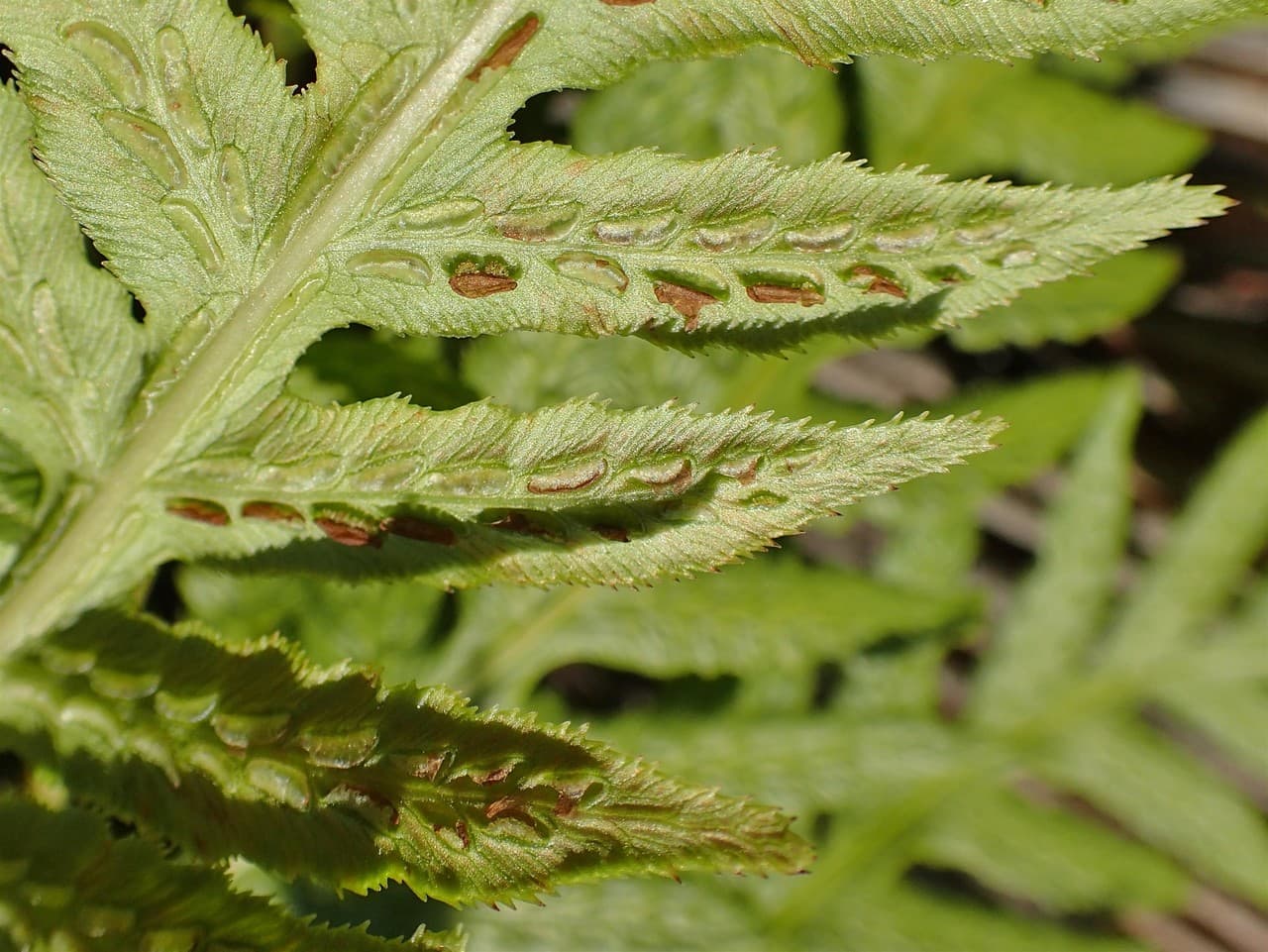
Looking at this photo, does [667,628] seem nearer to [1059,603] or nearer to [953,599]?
[953,599]

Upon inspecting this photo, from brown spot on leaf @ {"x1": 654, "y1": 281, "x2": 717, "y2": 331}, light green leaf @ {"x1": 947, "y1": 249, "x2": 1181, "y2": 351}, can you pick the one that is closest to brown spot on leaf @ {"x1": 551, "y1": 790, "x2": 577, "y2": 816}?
brown spot on leaf @ {"x1": 654, "y1": 281, "x2": 717, "y2": 331}

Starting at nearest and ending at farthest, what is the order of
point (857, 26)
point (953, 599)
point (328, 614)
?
point (857, 26), point (328, 614), point (953, 599)

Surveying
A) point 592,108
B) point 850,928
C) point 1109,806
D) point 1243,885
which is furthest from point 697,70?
point 1243,885

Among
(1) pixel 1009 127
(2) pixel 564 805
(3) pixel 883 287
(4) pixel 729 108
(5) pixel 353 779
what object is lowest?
(5) pixel 353 779

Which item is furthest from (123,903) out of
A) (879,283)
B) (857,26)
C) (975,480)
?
(975,480)

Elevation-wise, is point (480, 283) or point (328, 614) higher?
point (480, 283)

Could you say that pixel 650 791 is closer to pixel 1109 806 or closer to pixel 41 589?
pixel 41 589

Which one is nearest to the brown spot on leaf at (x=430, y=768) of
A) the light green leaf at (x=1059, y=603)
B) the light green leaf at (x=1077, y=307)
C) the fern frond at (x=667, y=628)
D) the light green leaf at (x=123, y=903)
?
the light green leaf at (x=123, y=903)
